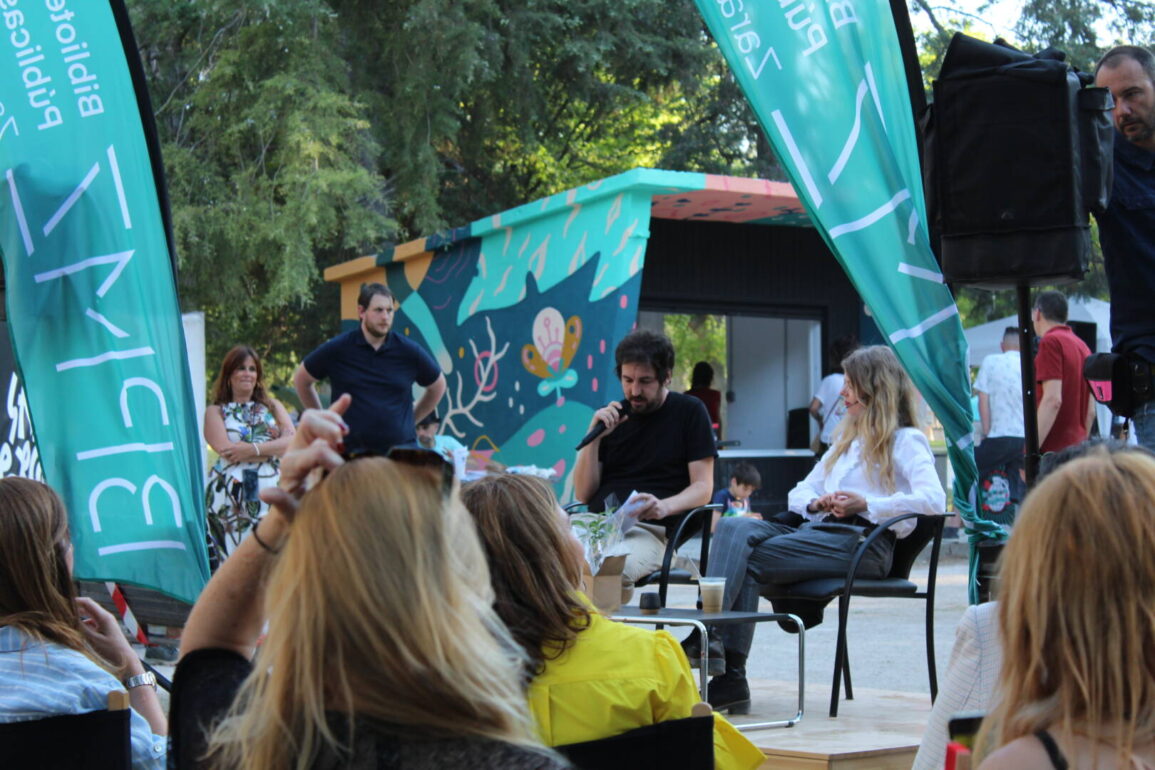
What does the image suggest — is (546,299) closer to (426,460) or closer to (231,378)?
(231,378)

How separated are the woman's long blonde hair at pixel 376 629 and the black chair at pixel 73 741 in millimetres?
1030

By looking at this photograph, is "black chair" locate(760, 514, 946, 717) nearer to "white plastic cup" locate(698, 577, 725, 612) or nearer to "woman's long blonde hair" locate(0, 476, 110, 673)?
"white plastic cup" locate(698, 577, 725, 612)

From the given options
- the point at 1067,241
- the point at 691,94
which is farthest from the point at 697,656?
the point at 691,94

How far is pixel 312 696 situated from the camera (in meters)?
1.39

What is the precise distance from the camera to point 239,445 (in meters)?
7.54

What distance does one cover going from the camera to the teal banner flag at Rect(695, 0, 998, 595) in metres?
4.43

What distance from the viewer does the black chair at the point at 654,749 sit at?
7.12 ft

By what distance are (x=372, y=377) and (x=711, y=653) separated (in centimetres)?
348

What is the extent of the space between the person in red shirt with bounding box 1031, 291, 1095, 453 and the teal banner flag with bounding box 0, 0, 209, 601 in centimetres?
471

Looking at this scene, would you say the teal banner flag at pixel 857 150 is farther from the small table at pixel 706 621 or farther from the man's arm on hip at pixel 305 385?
the man's arm on hip at pixel 305 385

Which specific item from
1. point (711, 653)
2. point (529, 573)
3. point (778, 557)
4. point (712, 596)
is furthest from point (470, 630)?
point (778, 557)

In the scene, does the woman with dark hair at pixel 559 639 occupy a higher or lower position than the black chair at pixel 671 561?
higher

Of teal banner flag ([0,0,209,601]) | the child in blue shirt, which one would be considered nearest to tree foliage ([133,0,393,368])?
the child in blue shirt

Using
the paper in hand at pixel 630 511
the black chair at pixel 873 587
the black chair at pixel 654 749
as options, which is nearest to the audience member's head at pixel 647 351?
the paper in hand at pixel 630 511
